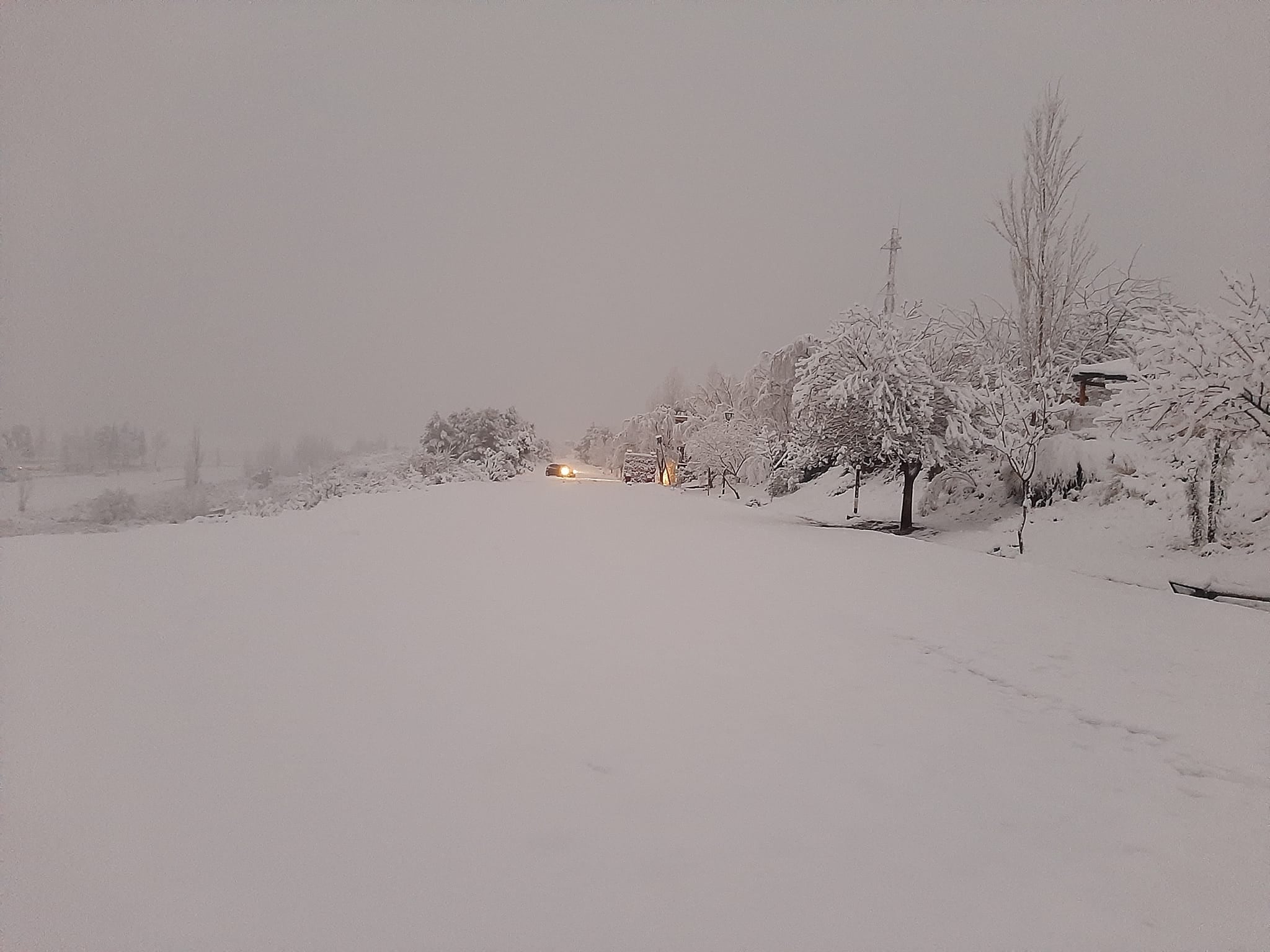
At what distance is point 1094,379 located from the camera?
1030 cm

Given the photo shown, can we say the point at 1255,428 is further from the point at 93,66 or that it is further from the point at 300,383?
the point at 93,66

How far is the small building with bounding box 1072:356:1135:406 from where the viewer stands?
8508mm

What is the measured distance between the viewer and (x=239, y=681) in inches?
81.1

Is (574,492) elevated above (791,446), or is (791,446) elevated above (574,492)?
(791,446)

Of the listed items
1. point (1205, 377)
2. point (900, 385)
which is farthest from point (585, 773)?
point (900, 385)

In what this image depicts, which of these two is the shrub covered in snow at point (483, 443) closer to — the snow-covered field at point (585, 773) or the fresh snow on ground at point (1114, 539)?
the fresh snow on ground at point (1114, 539)

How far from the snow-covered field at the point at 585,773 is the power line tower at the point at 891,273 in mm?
6155

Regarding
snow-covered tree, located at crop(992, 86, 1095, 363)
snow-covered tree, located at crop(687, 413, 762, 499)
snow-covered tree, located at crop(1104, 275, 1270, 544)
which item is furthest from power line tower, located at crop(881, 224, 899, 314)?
snow-covered tree, located at crop(687, 413, 762, 499)

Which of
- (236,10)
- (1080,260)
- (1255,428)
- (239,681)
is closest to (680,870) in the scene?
(239,681)

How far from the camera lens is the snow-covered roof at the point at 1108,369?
5703 millimetres

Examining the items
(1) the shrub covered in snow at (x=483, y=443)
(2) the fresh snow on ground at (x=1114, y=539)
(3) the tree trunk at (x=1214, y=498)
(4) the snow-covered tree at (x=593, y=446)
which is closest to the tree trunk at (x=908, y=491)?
(2) the fresh snow on ground at (x=1114, y=539)

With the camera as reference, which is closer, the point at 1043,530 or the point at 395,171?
the point at 395,171

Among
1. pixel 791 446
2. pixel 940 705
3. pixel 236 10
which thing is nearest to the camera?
pixel 940 705

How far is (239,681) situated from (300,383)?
183 centimetres
